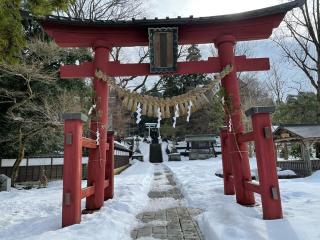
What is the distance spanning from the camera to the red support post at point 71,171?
499 centimetres

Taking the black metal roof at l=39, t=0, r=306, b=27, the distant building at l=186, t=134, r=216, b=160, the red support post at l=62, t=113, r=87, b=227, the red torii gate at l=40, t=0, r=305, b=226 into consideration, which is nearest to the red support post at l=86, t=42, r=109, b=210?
the red torii gate at l=40, t=0, r=305, b=226

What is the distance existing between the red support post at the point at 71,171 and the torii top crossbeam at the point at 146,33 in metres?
1.90

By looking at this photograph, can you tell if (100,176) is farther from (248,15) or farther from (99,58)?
(248,15)

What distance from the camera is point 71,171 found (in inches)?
202

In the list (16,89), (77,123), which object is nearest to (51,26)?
(77,123)

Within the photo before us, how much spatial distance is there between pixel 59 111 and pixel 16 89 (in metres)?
2.49

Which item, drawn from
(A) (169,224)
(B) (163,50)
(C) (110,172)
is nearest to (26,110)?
(C) (110,172)

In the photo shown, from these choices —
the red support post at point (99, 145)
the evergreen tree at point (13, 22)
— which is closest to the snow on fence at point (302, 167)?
the red support post at point (99, 145)

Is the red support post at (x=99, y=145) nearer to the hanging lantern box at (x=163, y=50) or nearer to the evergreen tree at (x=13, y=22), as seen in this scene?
the hanging lantern box at (x=163, y=50)

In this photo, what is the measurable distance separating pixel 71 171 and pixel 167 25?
386 centimetres

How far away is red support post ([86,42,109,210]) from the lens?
20.9ft

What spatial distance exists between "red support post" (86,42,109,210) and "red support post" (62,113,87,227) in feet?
3.93

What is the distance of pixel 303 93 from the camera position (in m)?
30.1

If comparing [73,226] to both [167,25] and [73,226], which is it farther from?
[167,25]
